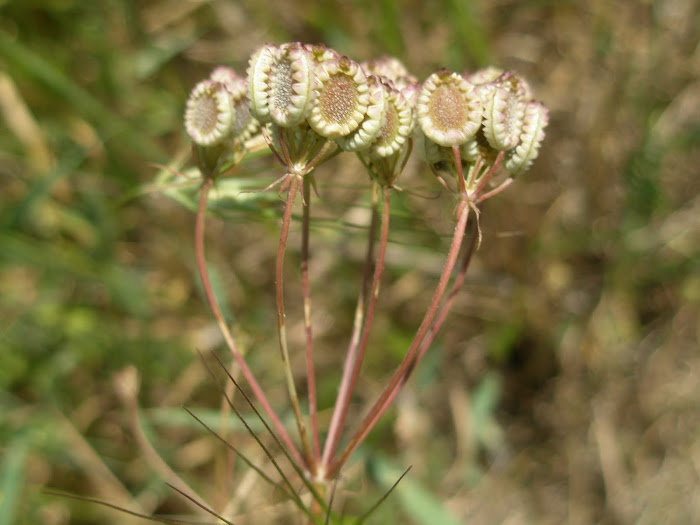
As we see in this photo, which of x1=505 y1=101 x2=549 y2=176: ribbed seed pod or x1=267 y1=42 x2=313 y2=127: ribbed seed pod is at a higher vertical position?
x1=505 y1=101 x2=549 y2=176: ribbed seed pod

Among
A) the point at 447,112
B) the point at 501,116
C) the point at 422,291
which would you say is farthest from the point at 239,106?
the point at 422,291

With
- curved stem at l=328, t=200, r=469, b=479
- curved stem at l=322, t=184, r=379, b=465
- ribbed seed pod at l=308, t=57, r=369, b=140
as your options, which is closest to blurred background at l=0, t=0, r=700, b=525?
curved stem at l=322, t=184, r=379, b=465

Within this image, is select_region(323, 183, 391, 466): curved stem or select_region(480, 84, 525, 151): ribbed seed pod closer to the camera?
select_region(480, 84, 525, 151): ribbed seed pod

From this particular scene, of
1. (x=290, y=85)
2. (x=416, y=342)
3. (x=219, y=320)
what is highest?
(x=290, y=85)

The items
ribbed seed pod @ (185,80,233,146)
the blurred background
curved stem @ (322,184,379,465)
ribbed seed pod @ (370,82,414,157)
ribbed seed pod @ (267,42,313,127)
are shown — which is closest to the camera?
ribbed seed pod @ (267,42,313,127)

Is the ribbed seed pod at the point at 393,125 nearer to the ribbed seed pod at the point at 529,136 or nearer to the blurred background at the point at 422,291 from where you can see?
the ribbed seed pod at the point at 529,136

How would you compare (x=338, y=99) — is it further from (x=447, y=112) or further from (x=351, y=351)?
(x=351, y=351)

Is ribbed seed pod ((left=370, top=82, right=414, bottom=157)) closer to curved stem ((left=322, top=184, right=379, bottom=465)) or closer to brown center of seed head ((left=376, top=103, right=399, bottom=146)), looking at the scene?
brown center of seed head ((left=376, top=103, right=399, bottom=146))
